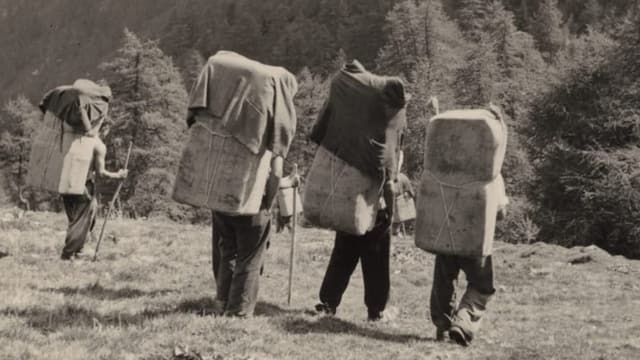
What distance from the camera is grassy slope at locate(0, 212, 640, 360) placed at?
7.76 metres

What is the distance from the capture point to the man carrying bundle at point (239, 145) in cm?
860

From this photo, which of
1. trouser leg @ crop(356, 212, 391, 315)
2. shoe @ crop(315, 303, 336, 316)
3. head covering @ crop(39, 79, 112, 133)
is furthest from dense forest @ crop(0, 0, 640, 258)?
trouser leg @ crop(356, 212, 391, 315)

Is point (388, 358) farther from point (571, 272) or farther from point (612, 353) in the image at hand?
point (571, 272)

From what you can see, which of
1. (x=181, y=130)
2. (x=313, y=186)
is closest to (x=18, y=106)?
(x=181, y=130)

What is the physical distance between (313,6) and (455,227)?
5096 inches

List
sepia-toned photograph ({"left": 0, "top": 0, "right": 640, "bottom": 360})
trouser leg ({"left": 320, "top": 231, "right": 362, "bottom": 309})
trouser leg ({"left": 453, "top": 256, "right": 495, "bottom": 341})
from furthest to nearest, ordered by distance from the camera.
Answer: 1. trouser leg ({"left": 320, "top": 231, "right": 362, "bottom": 309})
2. trouser leg ({"left": 453, "top": 256, "right": 495, "bottom": 341})
3. sepia-toned photograph ({"left": 0, "top": 0, "right": 640, "bottom": 360})

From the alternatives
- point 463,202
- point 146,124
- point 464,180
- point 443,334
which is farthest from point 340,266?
point 146,124

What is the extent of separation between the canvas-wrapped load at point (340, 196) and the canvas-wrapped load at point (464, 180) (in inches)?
31.0

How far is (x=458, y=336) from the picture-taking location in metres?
8.88

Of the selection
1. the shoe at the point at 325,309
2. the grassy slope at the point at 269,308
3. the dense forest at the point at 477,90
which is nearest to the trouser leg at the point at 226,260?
the grassy slope at the point at 269,308

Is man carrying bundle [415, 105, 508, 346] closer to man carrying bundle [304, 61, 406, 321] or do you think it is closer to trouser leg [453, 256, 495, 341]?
trouser leg [453, 256, 495, 341]

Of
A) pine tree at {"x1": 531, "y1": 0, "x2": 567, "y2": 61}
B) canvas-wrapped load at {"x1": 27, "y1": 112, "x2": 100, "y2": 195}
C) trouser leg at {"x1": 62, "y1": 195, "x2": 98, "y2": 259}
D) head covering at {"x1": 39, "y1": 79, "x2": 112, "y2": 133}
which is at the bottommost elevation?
trouser leg at {"x1": 62, "y1": 195, "x2": 98, "y2": 259}

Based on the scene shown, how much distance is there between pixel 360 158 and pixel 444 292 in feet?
5.97

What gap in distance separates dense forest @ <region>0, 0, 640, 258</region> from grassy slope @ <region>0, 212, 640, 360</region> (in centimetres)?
1453
